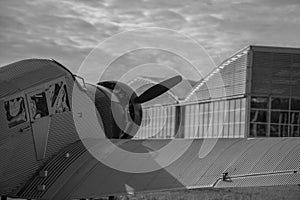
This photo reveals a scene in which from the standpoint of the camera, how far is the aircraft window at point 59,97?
31.3 ft

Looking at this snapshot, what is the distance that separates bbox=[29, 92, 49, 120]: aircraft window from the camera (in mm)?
9138

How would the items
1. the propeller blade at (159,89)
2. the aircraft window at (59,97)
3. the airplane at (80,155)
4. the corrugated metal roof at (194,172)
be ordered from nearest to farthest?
the corrugated metal roof at (194,172) < the airplane at (80,155) < the aircraft window at (59,97) < the propeller blade at (159,89)

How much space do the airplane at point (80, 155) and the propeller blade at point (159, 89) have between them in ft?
8.91

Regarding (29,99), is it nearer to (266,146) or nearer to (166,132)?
(266,146)

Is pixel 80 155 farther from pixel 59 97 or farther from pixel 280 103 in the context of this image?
pixel 280 103

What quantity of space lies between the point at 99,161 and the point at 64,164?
672 millimetres

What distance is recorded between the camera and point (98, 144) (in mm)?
10766

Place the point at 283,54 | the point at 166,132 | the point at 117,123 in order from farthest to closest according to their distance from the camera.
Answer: the point at 166,132, the point at 283,54, the point at 117,123

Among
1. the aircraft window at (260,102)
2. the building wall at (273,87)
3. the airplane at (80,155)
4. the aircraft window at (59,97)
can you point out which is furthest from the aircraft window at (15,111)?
the aircraft window at (260,102)

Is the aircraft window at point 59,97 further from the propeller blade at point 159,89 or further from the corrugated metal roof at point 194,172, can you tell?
the propeller blade at point 159,89

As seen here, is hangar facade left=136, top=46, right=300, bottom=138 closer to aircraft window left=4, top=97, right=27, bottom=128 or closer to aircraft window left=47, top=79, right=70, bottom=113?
aircraft window left=47, top=79, right=70, bottom=113

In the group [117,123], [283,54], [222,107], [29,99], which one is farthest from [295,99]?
[29,99]

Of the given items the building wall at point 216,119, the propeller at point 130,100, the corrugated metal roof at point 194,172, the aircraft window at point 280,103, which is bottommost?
the building wall at point 216,119

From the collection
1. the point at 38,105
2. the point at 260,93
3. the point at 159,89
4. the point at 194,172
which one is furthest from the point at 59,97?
the point at 260,93
